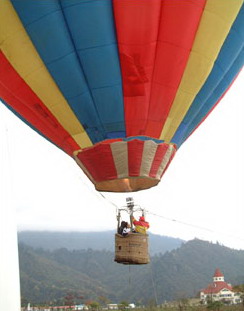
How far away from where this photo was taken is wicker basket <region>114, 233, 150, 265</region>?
16.5ft

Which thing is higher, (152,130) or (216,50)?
(216,50)

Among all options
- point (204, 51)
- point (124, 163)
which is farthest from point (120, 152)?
point (204, 51)

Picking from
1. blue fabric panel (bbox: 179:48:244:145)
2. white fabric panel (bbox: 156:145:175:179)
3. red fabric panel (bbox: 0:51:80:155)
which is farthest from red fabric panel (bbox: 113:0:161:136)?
blue fabric panel (bbox: 179:48:244:145)

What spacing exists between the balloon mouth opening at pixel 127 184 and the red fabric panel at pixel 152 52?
1.78 ft

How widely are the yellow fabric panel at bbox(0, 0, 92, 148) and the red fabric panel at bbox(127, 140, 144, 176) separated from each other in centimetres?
48

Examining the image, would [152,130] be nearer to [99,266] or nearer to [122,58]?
[122,58]

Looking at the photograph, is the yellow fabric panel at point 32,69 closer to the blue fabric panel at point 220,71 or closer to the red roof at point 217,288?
the blue fabric panel at point 220,71

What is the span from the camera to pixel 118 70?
489 centimetres

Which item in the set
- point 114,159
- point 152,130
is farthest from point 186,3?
point 114,159

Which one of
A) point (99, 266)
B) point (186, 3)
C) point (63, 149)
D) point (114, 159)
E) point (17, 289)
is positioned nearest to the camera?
point (186, 3)

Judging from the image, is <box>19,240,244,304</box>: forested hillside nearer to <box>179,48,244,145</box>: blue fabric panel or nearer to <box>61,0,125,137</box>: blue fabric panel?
<box>179,48,244,145</box>: blue fabric panel

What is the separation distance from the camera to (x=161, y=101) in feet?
17.0

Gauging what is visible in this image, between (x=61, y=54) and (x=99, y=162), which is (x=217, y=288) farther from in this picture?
(x=61, y=54)

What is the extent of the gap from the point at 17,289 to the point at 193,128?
323 cm
